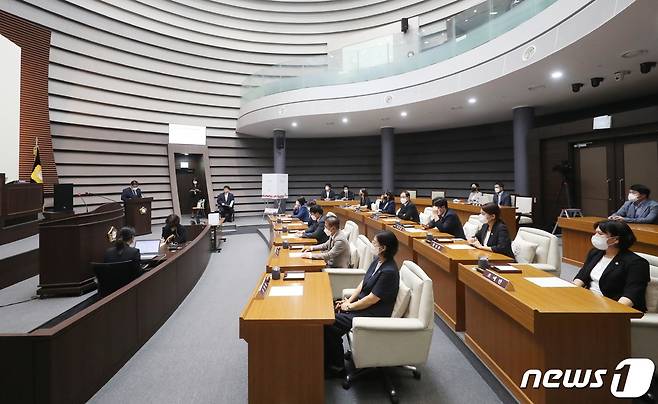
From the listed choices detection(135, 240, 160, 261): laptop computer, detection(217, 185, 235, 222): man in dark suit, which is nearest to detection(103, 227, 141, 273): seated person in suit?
detection(135, 240, 160, 261): laptop computer

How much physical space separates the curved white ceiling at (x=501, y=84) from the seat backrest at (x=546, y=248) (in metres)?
2.66

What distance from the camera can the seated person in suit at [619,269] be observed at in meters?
2.31

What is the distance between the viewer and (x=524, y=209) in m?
8.48

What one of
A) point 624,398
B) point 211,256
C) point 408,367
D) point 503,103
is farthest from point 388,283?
point 503,103

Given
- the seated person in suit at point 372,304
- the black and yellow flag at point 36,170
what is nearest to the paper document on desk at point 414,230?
the seated person in suit at point 372,304

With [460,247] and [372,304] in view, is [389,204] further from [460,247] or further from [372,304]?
[372,304]

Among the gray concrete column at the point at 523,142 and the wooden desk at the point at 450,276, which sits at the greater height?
the gray concrete column at the point at 523,142


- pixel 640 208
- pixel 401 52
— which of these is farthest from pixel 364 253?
pixel 401 52

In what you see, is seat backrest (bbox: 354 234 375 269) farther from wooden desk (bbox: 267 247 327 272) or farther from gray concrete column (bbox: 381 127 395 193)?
gray concrete column (bbox: 381 127 395 193)

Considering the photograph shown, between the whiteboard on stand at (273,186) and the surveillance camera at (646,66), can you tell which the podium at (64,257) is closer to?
the whiteboard on stand at (273,186)

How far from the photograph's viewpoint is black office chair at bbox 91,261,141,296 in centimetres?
360

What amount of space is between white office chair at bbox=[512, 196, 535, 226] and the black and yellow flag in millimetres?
10052

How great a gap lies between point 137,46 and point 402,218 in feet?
32.4

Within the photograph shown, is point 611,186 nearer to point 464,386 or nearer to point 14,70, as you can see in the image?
point 464,386
